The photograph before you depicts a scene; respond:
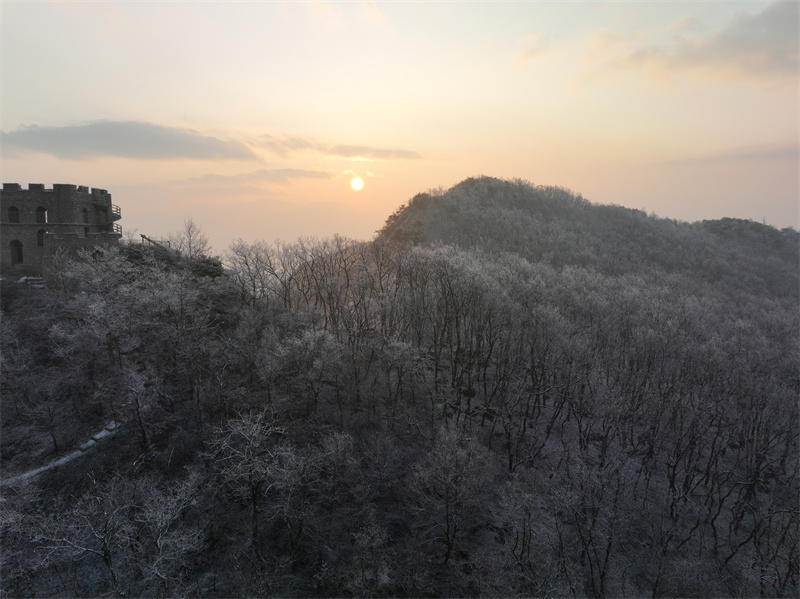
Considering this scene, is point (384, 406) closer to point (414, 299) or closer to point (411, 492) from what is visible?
point (411, 492)

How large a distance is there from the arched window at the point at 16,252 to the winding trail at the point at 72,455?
2415 cm

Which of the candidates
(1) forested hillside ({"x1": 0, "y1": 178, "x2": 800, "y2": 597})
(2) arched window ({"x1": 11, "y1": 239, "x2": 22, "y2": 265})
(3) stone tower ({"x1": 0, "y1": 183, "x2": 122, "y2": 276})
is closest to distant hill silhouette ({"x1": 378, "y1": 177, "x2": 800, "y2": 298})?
(1) forested hillside ({"x1": 0, "y1": 178, "x2": 800, "y2": 597})

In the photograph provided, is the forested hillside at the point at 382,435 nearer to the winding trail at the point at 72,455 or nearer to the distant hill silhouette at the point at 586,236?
the winding trail at the point at 72,455

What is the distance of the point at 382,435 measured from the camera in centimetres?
3728

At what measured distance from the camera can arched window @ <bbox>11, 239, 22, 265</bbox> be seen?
148 feet

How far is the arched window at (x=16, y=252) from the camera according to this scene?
45041 millimetres

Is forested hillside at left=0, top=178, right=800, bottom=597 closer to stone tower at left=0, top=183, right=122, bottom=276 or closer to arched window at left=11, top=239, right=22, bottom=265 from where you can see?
stone tower at left=0, top=183, right=122, bottom=276

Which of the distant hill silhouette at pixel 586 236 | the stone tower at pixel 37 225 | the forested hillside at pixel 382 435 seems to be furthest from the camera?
the distant hill silhouette at pixel 586 236

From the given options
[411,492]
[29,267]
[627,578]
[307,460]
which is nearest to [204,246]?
[29,267]

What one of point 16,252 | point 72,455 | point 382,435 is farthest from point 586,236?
point 16,252

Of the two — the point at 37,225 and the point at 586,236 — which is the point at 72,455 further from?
the point at 586,236

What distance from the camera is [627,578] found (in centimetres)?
3145

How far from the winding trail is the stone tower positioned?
21.5 metres

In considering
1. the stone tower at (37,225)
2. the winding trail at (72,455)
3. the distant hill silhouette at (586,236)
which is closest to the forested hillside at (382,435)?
the winding trail at (72,455)
